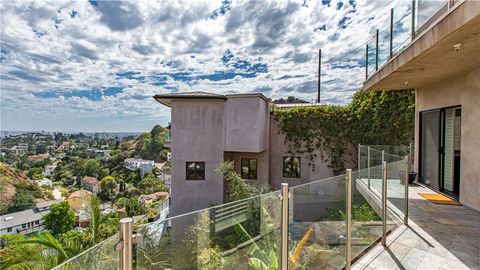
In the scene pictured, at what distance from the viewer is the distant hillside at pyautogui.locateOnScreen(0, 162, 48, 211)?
31945 millimetres

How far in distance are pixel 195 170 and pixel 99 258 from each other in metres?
10.9

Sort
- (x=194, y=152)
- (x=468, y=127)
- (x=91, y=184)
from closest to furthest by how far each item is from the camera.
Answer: (x=468, y=127)
(x=194, y=152)
(x=91, y=184)

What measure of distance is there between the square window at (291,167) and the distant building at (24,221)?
3178 centimetres

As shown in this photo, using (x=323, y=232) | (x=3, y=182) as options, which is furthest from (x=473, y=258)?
(x=3, y=182)

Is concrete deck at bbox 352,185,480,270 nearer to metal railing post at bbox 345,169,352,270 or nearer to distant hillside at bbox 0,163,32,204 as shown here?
metal railing post at bbox 345,169,352,270

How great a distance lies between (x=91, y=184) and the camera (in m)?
42.7

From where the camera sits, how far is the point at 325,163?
47.7 ft

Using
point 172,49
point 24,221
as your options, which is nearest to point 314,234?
point 172,49

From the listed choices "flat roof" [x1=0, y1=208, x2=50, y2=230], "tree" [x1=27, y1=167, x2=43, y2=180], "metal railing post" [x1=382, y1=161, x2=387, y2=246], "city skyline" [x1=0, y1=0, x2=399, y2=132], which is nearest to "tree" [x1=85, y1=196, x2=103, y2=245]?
"city skyline" [x1=0, y1=0, x2=399, y2=132]

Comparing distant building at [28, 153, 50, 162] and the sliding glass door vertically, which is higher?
the sliding glass door

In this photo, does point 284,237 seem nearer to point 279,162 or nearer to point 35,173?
point 279,162

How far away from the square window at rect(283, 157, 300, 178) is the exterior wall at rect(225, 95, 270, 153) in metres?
3.00

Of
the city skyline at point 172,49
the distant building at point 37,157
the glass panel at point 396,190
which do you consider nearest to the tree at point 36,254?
the glass panel at point 396,190

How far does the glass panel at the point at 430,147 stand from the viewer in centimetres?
762
